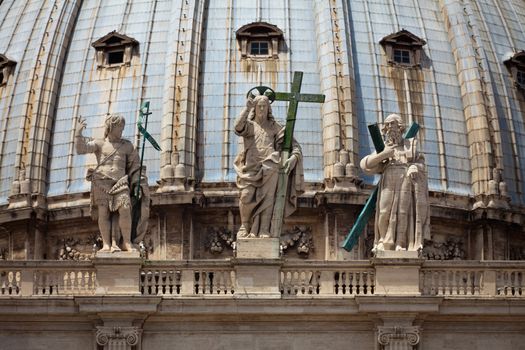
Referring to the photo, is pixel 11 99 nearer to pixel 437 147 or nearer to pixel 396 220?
pixel 437 147

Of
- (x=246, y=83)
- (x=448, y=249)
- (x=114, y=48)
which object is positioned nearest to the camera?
(x=448, y=249)

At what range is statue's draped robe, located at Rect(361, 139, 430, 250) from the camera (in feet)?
166

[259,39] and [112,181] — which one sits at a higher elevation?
[259,39]

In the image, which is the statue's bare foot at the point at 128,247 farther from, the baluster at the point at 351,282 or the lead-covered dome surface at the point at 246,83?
the lead-covered dome surface at the point at 246,83

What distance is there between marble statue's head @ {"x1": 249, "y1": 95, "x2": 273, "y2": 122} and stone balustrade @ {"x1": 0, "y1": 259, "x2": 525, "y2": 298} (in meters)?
3.04

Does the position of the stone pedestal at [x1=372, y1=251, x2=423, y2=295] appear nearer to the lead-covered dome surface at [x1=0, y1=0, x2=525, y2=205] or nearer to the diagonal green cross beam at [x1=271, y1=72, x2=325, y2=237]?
the diagonal green cross beam at [x1=271, y1=72, x2=325, y2=237]

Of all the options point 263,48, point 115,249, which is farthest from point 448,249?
point 115,249

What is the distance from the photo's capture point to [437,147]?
69.8 m

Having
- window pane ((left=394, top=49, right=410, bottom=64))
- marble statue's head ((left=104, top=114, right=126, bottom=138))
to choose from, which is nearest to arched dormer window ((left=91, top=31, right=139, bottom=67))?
window pane ((left=394, top=49, right=410, bottom=64))

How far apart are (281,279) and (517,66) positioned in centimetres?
2414

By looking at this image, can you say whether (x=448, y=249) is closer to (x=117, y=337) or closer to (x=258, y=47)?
(x=258, y=47)

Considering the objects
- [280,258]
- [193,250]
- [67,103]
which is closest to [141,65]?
[67,103]

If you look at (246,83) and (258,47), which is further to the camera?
(258,47)

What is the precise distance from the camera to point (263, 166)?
167ft
